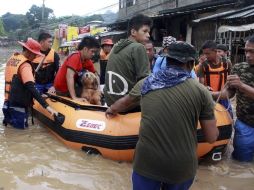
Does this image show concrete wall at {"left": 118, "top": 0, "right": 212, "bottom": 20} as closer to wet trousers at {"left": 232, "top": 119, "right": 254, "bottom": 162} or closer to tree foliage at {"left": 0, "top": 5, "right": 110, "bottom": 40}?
wet trousers at {"left": 232, "top": 119, "right": 254, "bottom": 162}

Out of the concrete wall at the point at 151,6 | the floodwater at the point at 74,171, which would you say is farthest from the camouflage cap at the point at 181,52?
the concrete wall at the point at 151,6

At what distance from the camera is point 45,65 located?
276 inches

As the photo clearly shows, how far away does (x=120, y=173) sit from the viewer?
452 cm

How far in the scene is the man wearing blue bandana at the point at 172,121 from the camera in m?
2.45

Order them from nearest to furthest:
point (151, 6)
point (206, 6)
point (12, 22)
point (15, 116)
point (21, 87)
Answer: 1. point (21, 87)
2. point (15, 116)
3. point (206, 6)
4. point (151, 6)
5. point (12, 22)

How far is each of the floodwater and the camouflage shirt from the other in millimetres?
620

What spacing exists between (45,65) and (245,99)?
372cm

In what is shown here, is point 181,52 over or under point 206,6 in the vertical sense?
under

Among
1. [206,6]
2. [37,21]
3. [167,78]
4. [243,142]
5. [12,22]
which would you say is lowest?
[243,142]

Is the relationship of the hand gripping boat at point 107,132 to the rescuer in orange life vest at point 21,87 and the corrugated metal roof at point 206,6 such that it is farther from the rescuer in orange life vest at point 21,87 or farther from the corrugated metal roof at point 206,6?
the corrugated metal roof at point 206,6

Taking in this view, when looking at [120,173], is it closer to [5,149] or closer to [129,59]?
[129,59]

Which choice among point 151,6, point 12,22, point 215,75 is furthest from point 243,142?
point 12,22

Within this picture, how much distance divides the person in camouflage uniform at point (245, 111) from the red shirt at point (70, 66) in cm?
226

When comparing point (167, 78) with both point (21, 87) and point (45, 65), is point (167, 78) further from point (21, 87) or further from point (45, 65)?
point (45, 65)
